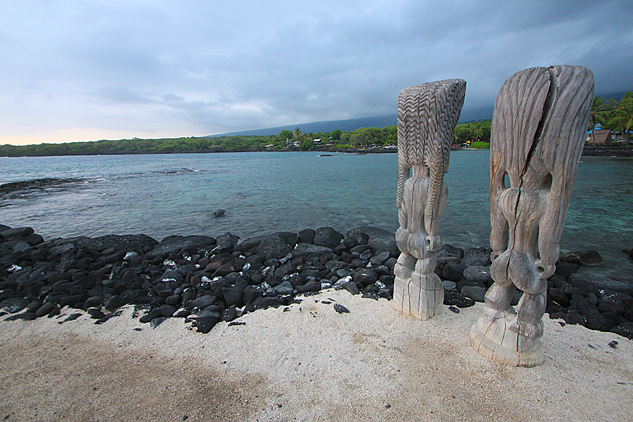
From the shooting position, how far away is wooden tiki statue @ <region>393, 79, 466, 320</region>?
3.76 metres

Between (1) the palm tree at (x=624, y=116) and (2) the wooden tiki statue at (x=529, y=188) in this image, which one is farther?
(1) the palm tree at (x=624, y=116)

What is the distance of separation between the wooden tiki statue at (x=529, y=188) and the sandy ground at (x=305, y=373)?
0.42 meters

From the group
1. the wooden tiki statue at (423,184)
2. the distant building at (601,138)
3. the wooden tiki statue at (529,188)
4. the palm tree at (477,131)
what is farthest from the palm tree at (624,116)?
the wooden tiki statue at (529,188)

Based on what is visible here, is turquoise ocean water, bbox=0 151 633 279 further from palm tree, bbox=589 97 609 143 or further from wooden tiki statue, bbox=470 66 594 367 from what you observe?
palm tree, bbox=589 97 609 143

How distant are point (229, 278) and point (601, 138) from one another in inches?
2893

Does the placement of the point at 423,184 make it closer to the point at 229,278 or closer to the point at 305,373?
the point at 305,373

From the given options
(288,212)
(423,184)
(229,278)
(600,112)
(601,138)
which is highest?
(600,112)

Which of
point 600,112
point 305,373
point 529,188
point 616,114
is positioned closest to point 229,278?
point 305,373

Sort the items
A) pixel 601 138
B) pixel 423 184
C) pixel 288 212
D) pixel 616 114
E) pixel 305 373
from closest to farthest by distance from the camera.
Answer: pixel 305 373 < pixel 423 184 < pixel 288 212 < pixel 616 114 < pixel 601 138

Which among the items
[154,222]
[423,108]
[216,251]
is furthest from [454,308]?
[154,222]

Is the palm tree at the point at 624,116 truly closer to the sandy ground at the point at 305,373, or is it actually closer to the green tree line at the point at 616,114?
the green tree line at the point at 616,114

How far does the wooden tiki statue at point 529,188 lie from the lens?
2.67 meters

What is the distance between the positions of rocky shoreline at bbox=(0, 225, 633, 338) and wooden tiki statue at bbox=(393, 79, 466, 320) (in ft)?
2.34

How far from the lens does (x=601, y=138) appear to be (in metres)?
55.0
